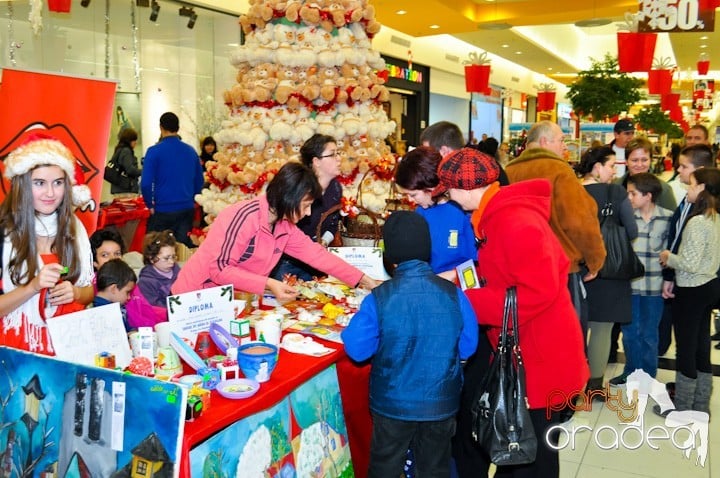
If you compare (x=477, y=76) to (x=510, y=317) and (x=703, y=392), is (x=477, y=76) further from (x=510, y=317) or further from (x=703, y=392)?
(x=510, y=317)

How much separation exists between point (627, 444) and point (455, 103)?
49.0 feet

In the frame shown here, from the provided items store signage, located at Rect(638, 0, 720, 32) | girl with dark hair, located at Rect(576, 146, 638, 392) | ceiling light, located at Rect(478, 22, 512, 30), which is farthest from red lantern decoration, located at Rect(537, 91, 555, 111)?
girl with dark hair, located at Rect(576, 146, 638, 392)

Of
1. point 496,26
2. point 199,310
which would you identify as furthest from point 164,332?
point 496,26

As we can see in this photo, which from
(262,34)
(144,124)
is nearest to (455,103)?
(144,124)

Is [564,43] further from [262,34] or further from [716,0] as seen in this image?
[262,34]

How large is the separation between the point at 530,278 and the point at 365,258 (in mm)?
1238

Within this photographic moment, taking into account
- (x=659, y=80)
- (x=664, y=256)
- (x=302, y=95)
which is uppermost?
(x=659, y=80)

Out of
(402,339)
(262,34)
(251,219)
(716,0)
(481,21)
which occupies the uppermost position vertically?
(481,21)

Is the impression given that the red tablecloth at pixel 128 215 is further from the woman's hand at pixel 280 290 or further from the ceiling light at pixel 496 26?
the ceiling light at pixel 496 26

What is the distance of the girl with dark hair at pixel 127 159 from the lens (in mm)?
→ 7316

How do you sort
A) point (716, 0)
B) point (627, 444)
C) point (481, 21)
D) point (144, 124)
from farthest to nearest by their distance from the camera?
point (481, 21), point (144, 124), point (716, 0), point (627, 444)

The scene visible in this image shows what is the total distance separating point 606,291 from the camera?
12.8 feet

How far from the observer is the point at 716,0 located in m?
6.52

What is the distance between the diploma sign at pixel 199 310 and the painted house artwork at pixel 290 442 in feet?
1.27
